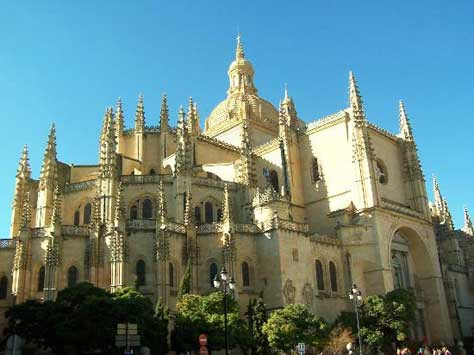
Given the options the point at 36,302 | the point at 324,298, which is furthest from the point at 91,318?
the point at 324,298

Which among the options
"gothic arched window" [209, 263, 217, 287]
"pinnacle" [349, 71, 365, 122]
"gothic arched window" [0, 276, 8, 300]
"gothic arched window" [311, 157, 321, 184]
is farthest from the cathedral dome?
"gothic arched window" [0, 276, 8, 300]

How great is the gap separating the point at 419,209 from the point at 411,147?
19.6 ft

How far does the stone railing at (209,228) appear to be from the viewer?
39.1m

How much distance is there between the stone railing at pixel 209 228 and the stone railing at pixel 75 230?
24.3ft

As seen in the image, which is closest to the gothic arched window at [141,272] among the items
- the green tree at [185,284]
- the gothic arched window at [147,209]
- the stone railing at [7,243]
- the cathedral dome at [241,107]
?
the green tree at [185,284]

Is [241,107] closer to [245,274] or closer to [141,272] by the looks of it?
[245,274]

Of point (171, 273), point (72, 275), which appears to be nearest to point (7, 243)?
point (72, 275)

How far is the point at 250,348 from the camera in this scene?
34.5m

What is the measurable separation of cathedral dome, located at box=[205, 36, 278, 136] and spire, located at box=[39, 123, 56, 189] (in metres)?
20.5

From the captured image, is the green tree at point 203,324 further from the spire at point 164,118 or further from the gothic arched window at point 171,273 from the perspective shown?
the spire at point 164,118

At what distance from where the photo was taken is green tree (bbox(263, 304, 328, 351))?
3328 cm

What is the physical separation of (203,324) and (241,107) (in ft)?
114

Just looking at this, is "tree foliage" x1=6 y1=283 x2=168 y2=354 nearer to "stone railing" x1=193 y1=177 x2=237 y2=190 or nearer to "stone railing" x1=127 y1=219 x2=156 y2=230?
"stone railing" x1=127 y1=219 x2=156 y2=230

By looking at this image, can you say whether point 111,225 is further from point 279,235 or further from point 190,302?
point 279,235
